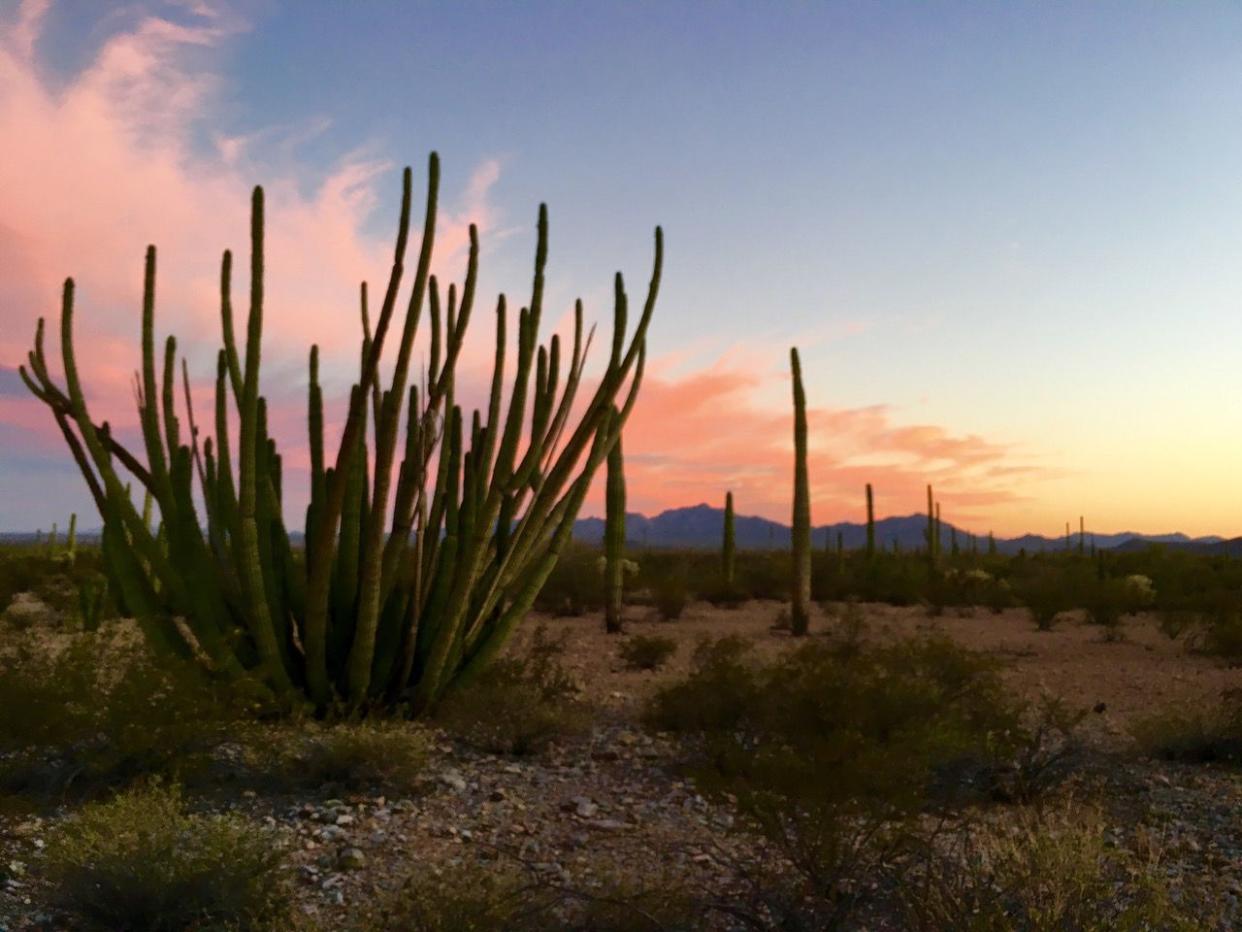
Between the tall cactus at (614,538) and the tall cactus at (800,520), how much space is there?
10.2 ft

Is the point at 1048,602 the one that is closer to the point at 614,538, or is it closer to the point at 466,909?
the point at 614,538

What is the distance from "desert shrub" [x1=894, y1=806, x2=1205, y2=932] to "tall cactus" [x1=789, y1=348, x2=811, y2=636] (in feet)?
41.6

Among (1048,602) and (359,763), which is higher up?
(1048,602)

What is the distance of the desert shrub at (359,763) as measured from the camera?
7020 mm

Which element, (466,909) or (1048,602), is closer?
(466,909)

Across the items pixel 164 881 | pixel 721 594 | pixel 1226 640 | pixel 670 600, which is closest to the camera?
pixel 164 881

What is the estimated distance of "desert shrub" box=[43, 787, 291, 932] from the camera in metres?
4.80

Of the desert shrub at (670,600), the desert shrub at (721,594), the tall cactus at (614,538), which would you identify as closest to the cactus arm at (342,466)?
the tall cactus at (614,538)

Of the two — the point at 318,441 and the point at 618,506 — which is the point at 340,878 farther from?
the point at 618,506

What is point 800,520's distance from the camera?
63.2ft

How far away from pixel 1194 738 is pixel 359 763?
7.01 m

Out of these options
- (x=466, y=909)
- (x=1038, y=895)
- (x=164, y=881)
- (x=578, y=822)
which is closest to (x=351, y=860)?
A: (x=164, y=881)

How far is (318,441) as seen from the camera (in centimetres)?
902

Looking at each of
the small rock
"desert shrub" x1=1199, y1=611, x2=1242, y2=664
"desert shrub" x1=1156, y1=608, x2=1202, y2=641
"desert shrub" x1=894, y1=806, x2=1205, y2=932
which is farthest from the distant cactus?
"desert shrub" x1=1156, y1=608, x2=1202, y2=641
